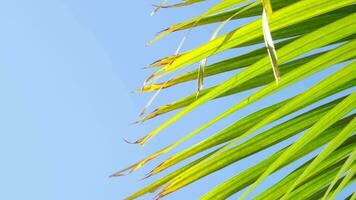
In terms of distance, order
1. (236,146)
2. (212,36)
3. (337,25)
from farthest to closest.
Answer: (236,146) < (337,25) < (212,36)

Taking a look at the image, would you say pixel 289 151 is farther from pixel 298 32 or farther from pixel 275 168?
pixel 298 32

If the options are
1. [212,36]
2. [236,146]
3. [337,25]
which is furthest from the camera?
[236,146]

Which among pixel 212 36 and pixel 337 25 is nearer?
pixel 212 36

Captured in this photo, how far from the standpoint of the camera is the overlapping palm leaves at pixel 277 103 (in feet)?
2.18

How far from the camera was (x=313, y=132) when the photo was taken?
0.70 meters

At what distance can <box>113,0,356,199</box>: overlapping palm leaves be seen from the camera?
67 centimetres

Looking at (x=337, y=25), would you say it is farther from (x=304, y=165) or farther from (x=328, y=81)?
(x=304, y=165)

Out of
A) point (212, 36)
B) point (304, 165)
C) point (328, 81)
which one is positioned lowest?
point (304, 165)

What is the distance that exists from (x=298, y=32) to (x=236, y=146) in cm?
15

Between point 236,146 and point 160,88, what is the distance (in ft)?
0.38

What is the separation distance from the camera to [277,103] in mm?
760

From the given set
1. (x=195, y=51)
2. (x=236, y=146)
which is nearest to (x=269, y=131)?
(x=236, y=146)

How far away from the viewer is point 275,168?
0.71 meters

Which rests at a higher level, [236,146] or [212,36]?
[212,36]
